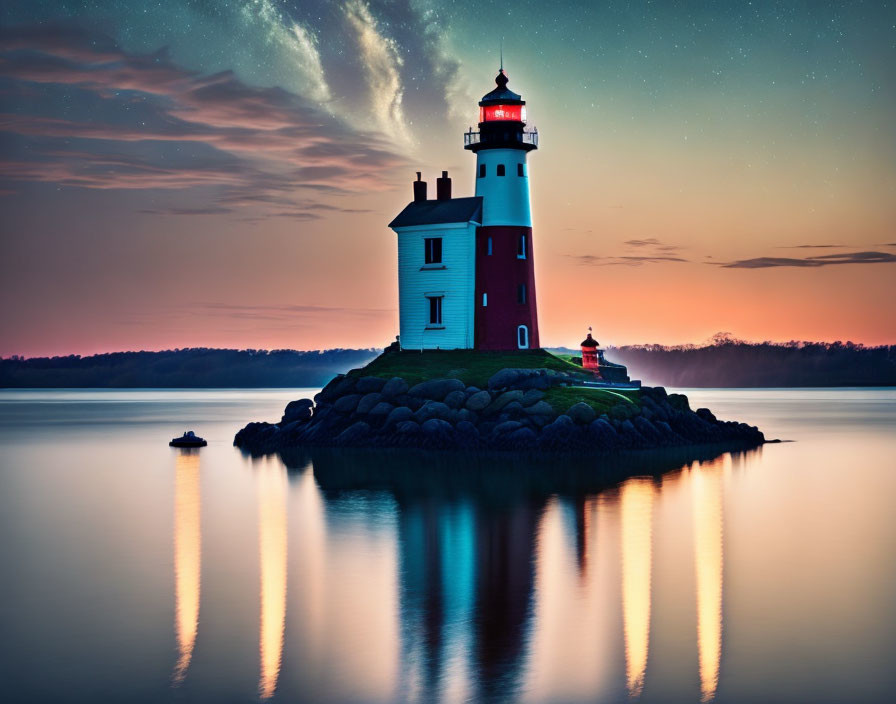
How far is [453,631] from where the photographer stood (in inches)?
677

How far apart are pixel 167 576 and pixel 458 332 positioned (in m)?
29.3

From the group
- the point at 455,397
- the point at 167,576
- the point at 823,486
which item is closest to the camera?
the point at 167,576

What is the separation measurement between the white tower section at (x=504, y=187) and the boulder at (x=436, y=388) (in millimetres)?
9003

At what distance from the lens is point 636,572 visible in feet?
74.7

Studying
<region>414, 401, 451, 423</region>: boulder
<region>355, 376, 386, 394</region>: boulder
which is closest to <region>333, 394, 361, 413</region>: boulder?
<region>355, 376, 386, 394</region>: boulder

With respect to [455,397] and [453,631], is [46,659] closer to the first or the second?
[453,631]

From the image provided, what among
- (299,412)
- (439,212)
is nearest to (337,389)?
(299,412)

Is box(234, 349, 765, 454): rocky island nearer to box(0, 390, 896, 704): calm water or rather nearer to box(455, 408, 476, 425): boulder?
box(455, 408, 476, 425): boulder

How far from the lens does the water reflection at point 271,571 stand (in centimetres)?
1539

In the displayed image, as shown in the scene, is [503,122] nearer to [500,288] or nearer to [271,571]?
[500,288]

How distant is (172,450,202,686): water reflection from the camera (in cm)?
1650

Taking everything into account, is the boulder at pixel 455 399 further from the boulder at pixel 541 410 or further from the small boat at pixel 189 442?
the small boat at pixel 189 442

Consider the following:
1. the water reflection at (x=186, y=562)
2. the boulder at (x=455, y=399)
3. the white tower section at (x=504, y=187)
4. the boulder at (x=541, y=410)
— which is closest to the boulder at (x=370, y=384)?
the boulder at (x=455, y=399)

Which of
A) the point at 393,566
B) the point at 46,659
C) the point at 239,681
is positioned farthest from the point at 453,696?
the point at 393,566
